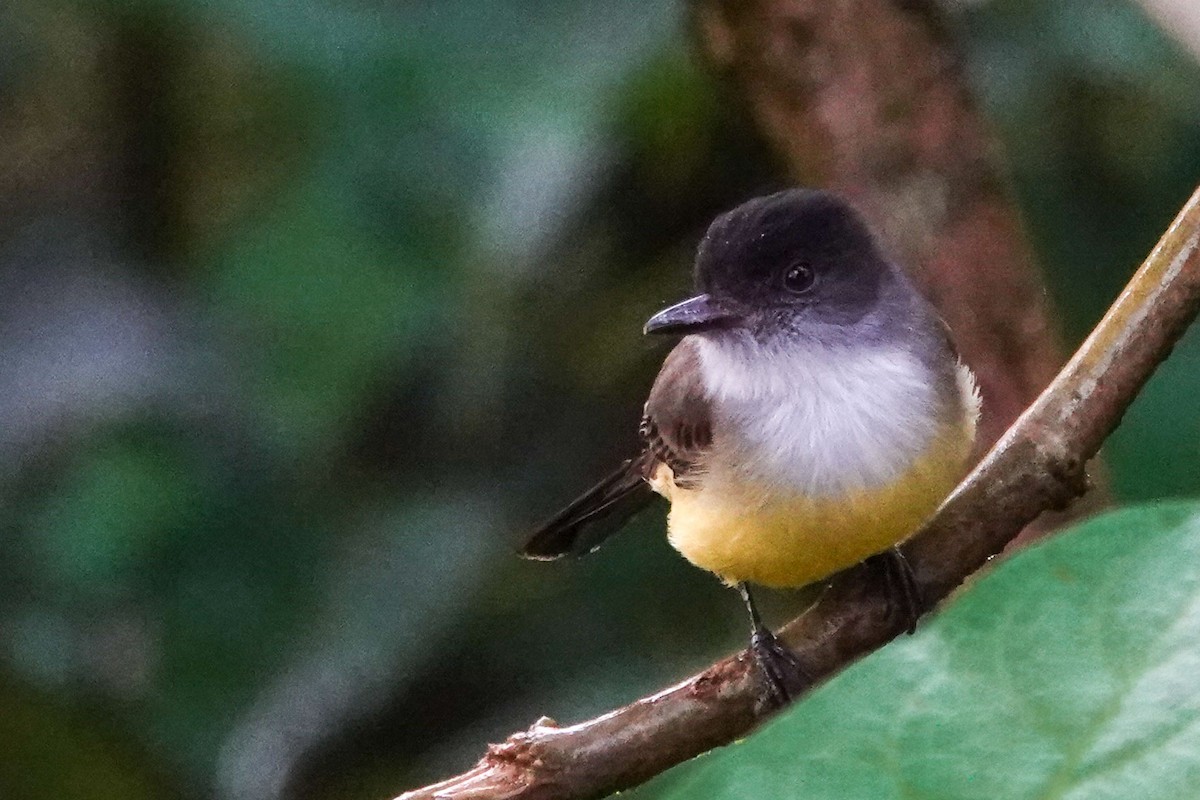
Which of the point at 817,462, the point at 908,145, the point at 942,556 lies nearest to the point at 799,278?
the point at 817,462

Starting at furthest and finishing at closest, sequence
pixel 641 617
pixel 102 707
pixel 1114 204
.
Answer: pixel 1114 204, pixel 641 617, pixel 102 707

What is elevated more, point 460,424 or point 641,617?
point 460,424

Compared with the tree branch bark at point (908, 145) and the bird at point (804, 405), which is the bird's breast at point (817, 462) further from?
the tree branch bark at point (908, 145)

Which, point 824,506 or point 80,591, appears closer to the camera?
point 824,506

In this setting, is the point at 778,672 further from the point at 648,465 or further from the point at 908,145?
the point at 908,145

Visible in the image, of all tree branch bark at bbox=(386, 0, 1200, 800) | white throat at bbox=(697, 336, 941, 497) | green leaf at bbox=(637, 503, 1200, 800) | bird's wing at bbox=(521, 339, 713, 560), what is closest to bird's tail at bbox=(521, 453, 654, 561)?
bird's wing at bbox=(521, 339, 713, 560)

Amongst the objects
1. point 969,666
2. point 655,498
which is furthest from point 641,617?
point 969,666

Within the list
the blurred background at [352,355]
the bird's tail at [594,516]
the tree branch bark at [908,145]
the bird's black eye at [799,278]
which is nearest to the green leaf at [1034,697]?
the bird's black eye at [799,278]

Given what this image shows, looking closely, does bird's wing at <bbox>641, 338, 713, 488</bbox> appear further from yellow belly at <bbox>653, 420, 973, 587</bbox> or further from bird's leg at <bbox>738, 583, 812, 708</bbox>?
bird's leg at <bbox>738, 583, 812, 708</bbox>

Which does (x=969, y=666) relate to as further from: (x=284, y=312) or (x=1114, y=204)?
(x=1114, y=204)
